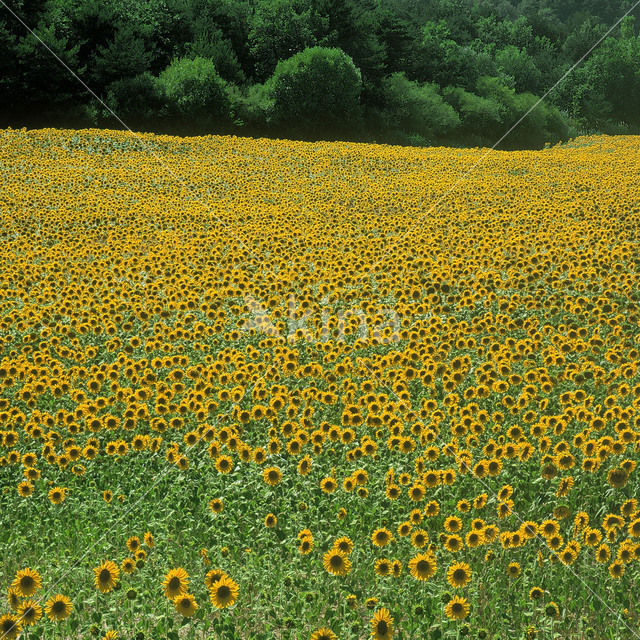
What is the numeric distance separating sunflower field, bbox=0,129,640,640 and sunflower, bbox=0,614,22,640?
1cm

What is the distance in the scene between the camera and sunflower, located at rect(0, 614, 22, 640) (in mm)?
4012

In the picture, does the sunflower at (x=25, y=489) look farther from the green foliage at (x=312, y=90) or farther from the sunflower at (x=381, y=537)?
the green foliage at (x=312, y=90)

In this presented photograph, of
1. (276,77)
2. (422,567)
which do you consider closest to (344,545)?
(422,567)

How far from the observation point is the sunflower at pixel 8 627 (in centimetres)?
401

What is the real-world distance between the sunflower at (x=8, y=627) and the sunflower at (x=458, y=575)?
2779 mm

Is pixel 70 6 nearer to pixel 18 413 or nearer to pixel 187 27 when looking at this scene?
pixel 187 27

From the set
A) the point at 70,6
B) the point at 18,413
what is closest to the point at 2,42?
the point at 70,6

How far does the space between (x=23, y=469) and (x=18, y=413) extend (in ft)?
Result: 2.79

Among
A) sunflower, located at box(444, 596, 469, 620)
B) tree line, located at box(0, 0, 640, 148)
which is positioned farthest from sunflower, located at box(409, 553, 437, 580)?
tree line, located at box(0, 0, 640, 148)

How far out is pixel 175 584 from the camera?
4.27 metres

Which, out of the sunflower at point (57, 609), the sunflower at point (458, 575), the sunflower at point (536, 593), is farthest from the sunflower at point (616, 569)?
the sunflower at point (57, 609)

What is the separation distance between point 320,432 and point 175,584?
211cm

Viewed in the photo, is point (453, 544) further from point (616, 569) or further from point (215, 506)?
point (215, 506)

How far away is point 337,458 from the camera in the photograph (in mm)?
6320
